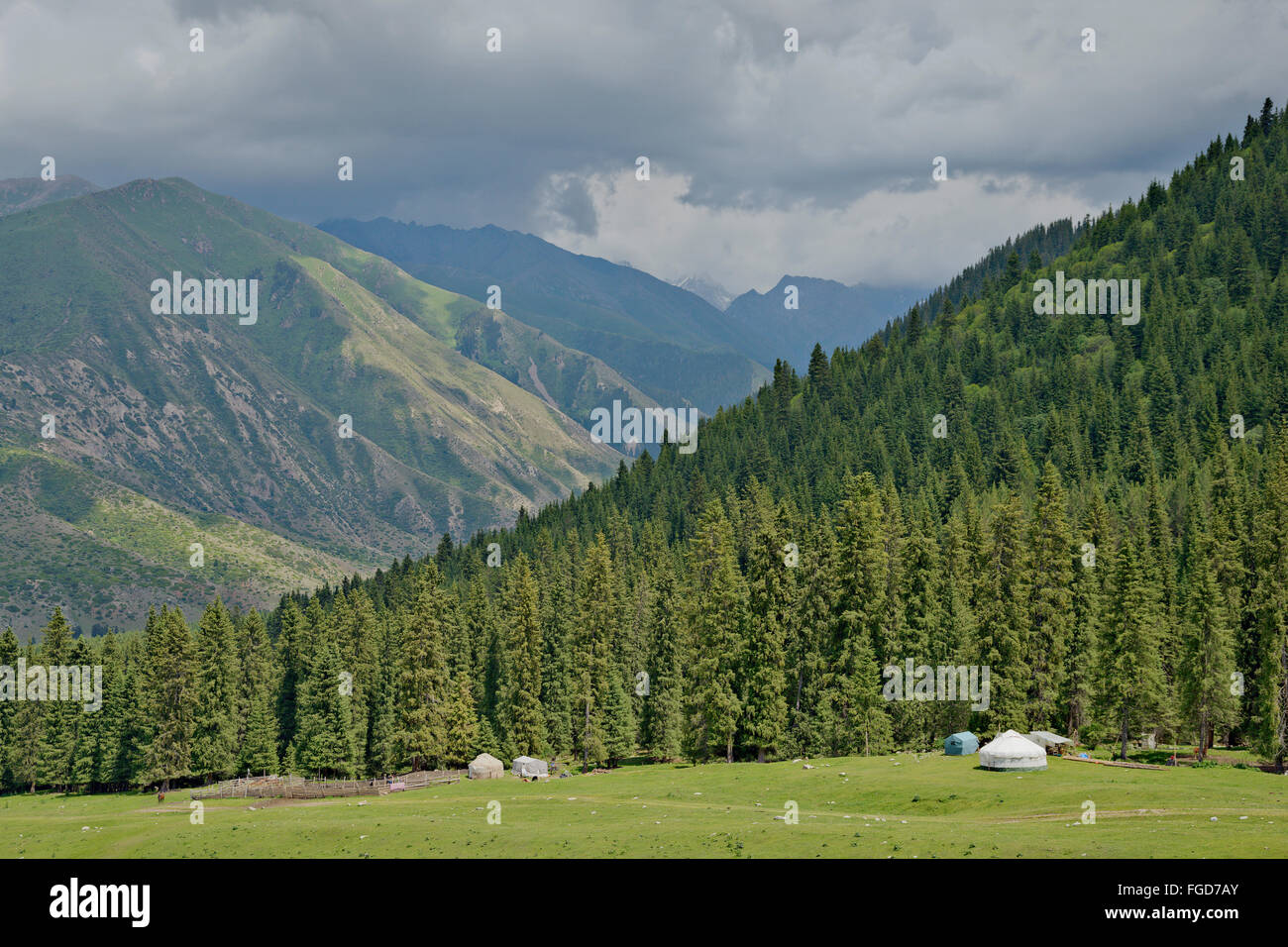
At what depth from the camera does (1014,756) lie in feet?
221

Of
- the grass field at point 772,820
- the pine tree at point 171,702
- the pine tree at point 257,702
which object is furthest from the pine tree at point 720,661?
A: the pine tree at point 171,702

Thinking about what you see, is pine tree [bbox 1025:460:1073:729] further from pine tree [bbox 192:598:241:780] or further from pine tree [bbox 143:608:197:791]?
pine tree [bbox 143:608:197:791]

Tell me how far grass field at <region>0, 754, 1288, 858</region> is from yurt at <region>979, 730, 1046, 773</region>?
142 cm

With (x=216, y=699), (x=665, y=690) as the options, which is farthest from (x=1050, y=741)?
(x=216, y=699)

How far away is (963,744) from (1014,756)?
889 centimetres

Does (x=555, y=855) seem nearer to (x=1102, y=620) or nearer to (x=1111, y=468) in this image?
(x=1102, y=620)

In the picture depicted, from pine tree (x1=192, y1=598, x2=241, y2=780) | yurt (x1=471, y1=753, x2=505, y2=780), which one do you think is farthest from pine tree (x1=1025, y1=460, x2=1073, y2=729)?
pine tree (x1=192, y1=598, x2=241, y2=780)

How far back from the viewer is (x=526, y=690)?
106062mm

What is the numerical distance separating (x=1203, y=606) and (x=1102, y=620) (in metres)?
7.06

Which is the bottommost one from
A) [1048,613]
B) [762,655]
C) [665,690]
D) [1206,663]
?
[665,690]

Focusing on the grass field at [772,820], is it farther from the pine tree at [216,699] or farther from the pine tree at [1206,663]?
the pine tree at [216,699]

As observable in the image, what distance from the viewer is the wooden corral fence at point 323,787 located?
293 ft

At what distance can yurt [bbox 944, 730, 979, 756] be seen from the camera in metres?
76.2

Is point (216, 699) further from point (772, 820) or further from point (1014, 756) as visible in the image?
point (1014, 756)
